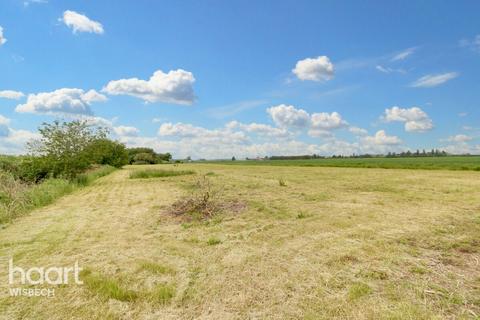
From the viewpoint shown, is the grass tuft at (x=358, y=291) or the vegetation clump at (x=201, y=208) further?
the vegetation clump at (x=201, y=208)

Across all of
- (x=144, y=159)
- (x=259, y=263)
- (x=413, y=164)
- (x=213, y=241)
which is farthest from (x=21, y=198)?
(x=144, y=159)

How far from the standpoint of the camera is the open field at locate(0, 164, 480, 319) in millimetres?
3742

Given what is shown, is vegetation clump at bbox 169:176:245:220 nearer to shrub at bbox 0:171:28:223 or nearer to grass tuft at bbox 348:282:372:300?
shrub at bbox 0:171:28:223

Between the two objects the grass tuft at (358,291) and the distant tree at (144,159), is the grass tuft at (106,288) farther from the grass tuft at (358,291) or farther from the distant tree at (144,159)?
the distant tree at (144,159)

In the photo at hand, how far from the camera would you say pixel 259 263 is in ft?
17.4

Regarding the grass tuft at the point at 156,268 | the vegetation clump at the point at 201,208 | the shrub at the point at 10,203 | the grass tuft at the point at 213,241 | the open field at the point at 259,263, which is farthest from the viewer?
the shrub at the point at 10,203

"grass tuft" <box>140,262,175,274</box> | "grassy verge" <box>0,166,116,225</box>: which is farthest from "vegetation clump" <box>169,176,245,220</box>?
"grassy verge" <box>0,166,116,225</box>

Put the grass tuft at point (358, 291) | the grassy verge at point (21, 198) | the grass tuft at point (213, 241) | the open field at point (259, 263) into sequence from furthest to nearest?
the grassy verge at point (21, 198) < the grass tuft at point (213, 241) < the grass tuft at point (358, 291) < the open field at point (259, 263)

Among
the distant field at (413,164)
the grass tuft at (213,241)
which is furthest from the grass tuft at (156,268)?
the distant field at (413,164)

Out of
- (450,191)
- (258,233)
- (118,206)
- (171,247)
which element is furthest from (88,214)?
(450,191)

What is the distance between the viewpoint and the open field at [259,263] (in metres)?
3.74

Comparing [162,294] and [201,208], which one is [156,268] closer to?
[162,294]

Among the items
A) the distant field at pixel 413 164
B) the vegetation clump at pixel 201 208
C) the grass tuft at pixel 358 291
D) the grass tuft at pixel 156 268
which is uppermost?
the distant field at pixel 413 164

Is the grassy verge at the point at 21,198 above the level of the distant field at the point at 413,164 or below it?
below
